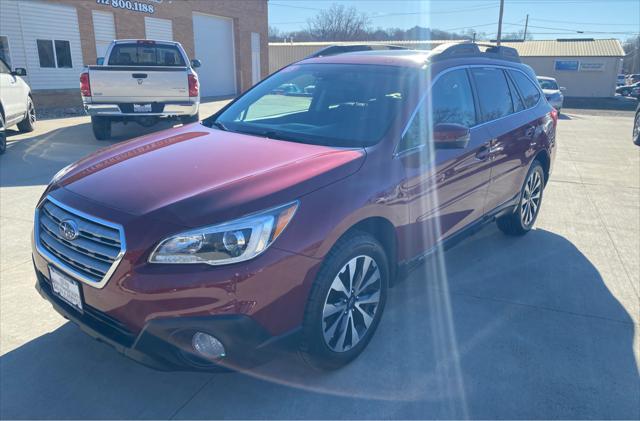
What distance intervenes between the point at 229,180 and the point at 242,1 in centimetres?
2642

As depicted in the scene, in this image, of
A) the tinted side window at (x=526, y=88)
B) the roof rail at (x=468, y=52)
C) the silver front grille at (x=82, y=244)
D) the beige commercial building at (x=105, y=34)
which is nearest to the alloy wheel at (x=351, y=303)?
the silver front grille at (x=82, y=244)

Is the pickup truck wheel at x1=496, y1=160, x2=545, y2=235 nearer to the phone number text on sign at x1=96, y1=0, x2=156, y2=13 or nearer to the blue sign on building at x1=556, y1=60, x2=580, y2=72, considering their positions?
the phone number text on sign at x1=96, y1=0, x2=156, y2=13

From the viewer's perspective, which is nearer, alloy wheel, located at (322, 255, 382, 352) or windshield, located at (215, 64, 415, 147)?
alloy wheel, located at (322, 255, 382, 352)

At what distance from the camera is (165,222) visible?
2316 mm

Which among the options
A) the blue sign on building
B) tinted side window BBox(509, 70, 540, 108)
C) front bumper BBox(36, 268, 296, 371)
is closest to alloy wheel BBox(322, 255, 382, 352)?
front bumper BBox(36, 268, 296, 371)

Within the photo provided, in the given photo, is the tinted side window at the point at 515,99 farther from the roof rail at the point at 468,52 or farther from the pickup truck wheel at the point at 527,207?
the pickup truck wheel at the point at 527,207

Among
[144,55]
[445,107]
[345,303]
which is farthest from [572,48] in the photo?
[345,303]

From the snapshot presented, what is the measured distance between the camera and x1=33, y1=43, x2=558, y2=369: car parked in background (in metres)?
2.28

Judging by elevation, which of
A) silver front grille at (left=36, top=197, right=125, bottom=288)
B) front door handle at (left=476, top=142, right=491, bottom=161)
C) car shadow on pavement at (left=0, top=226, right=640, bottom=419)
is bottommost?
car shadow on pavement at (left=0, top=226, right=640, bottom=419)

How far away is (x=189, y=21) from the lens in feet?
74.9

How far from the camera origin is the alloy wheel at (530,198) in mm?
5203

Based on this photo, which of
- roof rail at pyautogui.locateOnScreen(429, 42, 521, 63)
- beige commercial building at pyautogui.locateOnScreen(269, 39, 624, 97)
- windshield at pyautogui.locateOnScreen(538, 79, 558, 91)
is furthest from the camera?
beige commercial building at pyautogui.locateOnScreen(269, 39, 624, 97)

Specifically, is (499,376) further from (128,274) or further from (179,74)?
(179,74)

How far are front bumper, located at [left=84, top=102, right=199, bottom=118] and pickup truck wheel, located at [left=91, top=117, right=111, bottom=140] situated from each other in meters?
0.46
